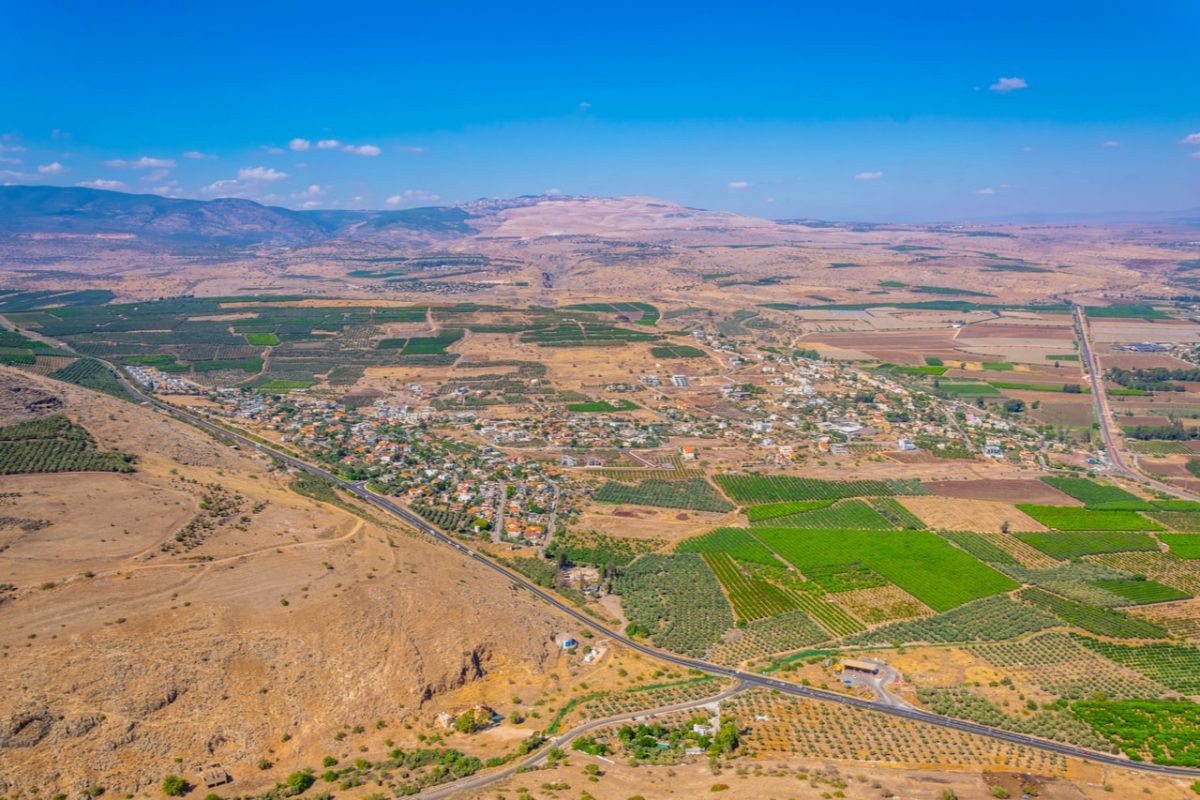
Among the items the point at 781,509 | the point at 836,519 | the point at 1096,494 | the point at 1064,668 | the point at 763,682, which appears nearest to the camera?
the point at 763,682

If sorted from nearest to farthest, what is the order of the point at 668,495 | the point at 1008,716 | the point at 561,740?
the point at 561,740 < the point at 1008,716 < the point at 668,495

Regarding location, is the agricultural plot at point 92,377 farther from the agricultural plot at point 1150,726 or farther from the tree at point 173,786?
the agricultural plot at point 1150,726

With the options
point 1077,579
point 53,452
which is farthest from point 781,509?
point 53,452

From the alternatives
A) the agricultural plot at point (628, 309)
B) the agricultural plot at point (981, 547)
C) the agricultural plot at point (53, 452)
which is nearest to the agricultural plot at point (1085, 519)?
the agricultural plot at point (981, 547)

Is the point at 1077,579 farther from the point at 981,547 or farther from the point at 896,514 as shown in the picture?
the point at 896,514

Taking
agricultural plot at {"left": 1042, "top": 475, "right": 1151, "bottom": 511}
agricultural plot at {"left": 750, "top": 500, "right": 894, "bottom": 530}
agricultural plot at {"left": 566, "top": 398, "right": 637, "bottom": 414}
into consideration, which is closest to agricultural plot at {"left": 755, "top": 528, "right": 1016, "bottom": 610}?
agricultural plot at {"left": 750, "top": 500, "right": 894, "bottom": 530}

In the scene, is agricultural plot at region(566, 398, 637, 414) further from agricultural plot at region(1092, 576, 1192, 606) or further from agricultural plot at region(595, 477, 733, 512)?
agricultural plot at region(1092, 576, 1192, 606)

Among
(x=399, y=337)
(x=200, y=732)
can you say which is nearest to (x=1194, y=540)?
(x=200, y=732)
